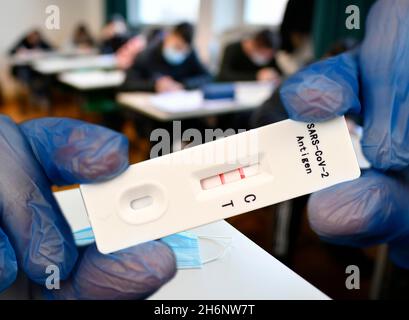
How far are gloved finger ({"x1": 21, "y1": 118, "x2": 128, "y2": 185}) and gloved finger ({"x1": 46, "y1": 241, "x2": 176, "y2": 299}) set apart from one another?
9 centimetres

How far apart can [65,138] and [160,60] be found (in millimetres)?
1991

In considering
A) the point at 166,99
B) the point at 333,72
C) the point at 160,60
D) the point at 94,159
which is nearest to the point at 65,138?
the point at 94,159

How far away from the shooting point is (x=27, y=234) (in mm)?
473

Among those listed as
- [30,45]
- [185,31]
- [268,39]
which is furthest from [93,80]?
[30,45]

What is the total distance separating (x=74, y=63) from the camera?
11.2 feet

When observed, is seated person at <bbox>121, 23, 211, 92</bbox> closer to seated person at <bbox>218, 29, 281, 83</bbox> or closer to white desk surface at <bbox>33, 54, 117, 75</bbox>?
seated person at <bbox>218, 29, 281, 83</bbox>

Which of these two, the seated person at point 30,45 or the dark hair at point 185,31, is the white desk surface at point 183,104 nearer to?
the dark hair at point 185,31

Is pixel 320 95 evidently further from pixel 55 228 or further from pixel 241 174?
pixel 55 228

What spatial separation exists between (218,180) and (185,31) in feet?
6.23

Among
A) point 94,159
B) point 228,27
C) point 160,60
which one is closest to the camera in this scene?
point 94,159

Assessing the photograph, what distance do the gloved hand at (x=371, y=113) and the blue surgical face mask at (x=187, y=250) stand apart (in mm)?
162

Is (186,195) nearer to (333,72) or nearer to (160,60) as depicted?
(333,72)

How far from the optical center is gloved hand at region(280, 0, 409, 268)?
0.50 meters

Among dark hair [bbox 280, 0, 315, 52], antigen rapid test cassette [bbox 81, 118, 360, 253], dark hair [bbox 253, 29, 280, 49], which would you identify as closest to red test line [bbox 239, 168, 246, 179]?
antigen rapid test cassette [bbox 81, 118, 360, 253]
